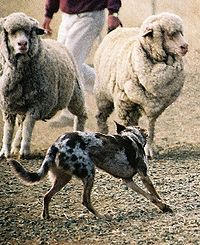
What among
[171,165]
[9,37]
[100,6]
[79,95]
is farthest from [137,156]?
[100,6]

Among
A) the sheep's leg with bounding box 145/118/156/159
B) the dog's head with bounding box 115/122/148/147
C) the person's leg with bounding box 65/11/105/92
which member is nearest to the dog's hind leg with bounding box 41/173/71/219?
the dog's head with bounding box 115/122/148/147

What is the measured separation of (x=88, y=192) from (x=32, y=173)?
0.40 meters

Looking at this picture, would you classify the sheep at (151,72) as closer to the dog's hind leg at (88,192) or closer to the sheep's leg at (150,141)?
the sheep's leg at (150,141)

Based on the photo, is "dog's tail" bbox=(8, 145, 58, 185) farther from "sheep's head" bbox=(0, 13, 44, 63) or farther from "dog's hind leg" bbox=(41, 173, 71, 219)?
"sheep's head" bbox=(0, 13, 44, 63)

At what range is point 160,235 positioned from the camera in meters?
5.51

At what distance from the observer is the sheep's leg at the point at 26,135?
7.89 meters

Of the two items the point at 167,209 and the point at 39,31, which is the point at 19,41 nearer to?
the point at 39,31

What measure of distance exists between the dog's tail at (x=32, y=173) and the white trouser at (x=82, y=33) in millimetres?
3941

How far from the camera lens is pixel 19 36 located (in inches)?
299

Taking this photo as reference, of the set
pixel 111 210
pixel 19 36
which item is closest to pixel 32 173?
pixel 111 210

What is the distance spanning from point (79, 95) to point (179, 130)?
5.94 ft

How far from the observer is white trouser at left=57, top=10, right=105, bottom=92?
9734 mm

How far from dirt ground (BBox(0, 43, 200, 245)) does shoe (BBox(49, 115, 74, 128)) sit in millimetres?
1515

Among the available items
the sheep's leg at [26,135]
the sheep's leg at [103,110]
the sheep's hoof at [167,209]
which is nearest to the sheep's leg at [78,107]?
the sheep's leg at [103,110]
